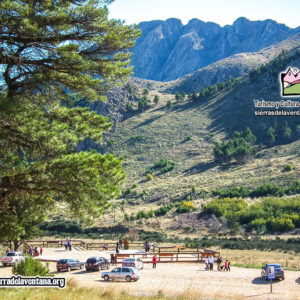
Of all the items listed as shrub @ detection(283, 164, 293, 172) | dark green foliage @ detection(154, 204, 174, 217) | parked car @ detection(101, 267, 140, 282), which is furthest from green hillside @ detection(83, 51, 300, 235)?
parked car @ detection(101, 267, 140, 282)

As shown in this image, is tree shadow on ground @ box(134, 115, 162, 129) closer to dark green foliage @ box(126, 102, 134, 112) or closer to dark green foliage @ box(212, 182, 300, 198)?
dark green foliage @ box(126, 102, 134, 112)

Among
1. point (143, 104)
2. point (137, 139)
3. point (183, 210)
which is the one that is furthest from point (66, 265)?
point (143, 104)

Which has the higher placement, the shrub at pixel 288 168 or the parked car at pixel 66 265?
the shrub at pixel 288 168

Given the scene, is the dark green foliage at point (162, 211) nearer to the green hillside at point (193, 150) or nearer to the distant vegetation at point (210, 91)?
the green hillside at point (193, 150)

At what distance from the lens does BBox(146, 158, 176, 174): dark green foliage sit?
3460 inches

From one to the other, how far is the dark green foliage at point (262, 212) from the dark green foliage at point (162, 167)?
27.2 meters

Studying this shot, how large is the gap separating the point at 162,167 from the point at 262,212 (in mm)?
38111

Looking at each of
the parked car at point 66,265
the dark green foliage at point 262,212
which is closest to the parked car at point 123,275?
Result: the parked car at point 66,265

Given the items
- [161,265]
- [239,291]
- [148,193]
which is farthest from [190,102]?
[239,291]

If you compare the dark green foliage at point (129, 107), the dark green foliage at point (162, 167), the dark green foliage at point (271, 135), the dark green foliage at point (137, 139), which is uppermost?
the dark green foliage at point (129, 107)

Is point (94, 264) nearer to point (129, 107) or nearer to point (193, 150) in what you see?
point (193, 150)

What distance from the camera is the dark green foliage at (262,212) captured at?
5166 cm

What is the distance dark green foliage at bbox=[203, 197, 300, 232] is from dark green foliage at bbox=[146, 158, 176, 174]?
27221mm

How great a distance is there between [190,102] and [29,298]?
123129mm
